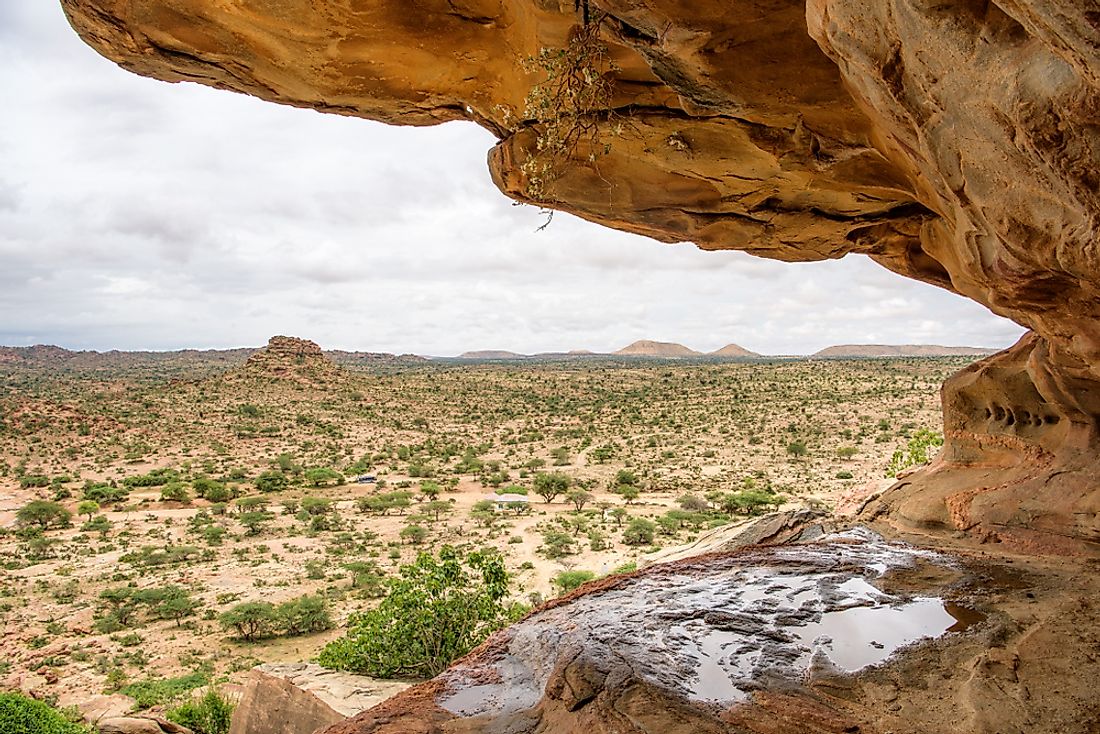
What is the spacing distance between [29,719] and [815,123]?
47.3ft

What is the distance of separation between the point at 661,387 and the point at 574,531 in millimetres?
51129

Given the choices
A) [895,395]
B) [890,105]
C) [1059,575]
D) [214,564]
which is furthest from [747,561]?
[895,395]

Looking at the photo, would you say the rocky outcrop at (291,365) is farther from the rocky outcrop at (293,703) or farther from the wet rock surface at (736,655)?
the wet rock surface at (736,655)

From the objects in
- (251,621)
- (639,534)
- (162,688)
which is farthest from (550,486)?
(162,688)

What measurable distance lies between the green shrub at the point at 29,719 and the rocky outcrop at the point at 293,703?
445 cm

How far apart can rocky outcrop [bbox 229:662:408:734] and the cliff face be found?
6.98 m

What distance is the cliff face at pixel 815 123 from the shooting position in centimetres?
374

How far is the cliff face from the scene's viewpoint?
3740mm

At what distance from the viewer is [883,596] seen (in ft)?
22.3

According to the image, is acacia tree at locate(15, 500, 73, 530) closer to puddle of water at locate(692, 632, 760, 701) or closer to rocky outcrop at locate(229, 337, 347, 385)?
puddle of water at locate(692, 632, 760, 701)

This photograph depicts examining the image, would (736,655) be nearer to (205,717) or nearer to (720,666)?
(720,666)

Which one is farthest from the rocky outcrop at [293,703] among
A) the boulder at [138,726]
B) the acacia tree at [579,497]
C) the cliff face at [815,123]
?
the acacia tree at [579,497]

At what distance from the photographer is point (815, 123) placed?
6.80m

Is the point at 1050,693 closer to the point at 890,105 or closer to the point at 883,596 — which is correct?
the point at 883,596
